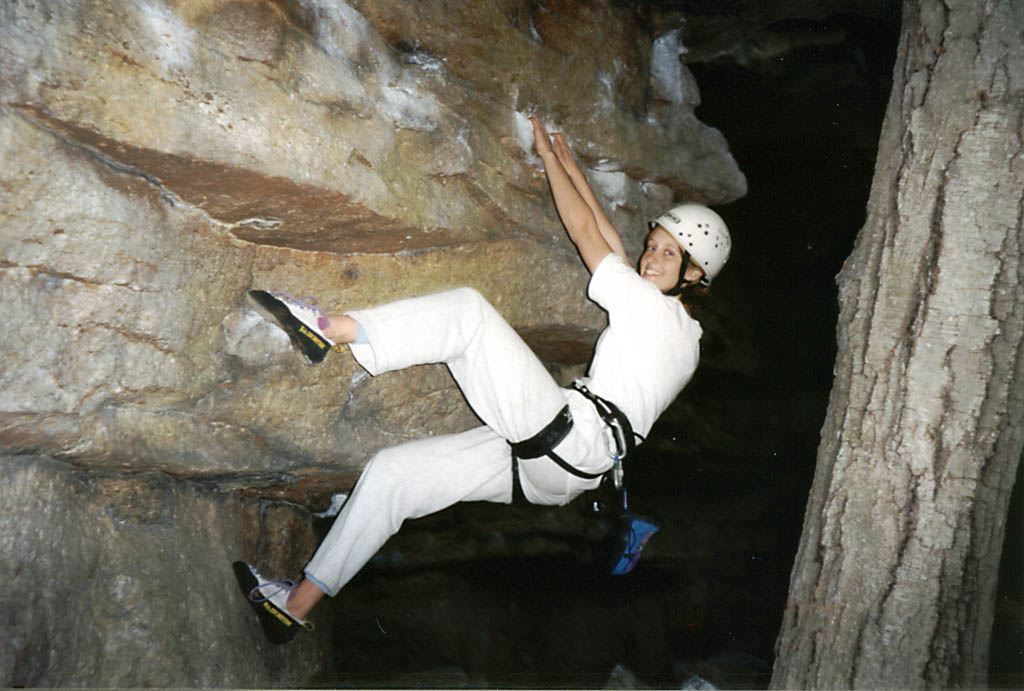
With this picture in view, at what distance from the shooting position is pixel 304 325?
2.02m

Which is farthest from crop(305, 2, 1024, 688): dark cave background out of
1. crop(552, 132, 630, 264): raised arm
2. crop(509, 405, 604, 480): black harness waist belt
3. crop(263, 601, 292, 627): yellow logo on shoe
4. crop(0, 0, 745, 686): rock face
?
crop(509, 405, 604, 480): black harness waist belt

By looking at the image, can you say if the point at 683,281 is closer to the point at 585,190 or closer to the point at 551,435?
the point at 585,190

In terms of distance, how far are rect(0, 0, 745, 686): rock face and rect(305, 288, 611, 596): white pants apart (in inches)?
13.1

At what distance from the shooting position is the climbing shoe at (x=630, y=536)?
2.49 m

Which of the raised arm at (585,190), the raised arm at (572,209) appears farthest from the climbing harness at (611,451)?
the raised arm at (585,190)

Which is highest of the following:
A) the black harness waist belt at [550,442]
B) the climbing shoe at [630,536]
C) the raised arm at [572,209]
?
the raised arm at [572,209]

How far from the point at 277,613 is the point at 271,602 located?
0.05 meters

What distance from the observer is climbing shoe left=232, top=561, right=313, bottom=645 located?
227 cm

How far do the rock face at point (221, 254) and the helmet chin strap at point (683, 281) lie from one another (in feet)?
1.31

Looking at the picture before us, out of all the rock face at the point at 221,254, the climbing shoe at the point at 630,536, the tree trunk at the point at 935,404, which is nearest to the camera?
the rock face at the point at 221,254

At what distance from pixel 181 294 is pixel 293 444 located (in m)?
0.70

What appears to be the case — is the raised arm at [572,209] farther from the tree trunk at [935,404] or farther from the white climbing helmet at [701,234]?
the tree trunk at [935,404]

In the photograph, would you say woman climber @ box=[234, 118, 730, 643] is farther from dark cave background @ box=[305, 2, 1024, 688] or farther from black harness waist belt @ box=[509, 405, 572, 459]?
dark cave background @ box=[305, 2, 1024, 688]

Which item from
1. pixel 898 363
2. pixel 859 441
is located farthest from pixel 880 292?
pixel 859 441
